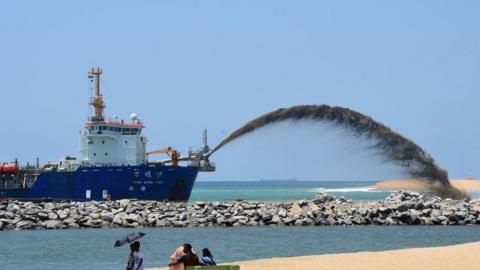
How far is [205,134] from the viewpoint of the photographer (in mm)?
56188

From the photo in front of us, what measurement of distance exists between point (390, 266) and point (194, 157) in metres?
32.8

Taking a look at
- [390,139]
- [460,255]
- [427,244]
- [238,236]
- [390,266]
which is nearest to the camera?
[390,266]

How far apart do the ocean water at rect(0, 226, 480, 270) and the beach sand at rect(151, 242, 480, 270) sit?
165 inches

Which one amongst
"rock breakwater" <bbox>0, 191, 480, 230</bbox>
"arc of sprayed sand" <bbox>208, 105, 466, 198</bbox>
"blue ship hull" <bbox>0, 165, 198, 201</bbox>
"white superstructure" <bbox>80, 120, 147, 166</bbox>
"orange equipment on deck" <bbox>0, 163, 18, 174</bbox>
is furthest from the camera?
"orange equipment on deck" <bbox>0, 163, 18, 174</bbox>

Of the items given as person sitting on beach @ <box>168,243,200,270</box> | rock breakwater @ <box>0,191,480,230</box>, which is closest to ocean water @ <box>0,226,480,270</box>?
rock breakwater @ <box>0,191,480,230</box>

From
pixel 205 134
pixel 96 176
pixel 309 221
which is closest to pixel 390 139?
pixel 309 221

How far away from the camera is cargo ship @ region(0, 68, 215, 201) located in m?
53.5

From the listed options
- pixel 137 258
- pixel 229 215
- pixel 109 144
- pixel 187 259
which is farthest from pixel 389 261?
pixel 109 144

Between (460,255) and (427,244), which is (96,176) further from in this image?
(460,255)

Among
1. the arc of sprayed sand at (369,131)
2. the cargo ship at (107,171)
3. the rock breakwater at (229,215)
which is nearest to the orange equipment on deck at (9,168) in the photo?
the cargo ship at (107,171)

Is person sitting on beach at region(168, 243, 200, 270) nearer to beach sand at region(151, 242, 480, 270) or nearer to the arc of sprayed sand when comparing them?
beach sand at region(151, 242, 480, 270)

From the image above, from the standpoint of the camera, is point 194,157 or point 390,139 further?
point 194,157

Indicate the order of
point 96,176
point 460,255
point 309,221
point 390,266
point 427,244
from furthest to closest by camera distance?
point 96,176 < point 309,221 < point 427,244 < point 460,255 < point 390,266

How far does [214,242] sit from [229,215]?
9855 mm
